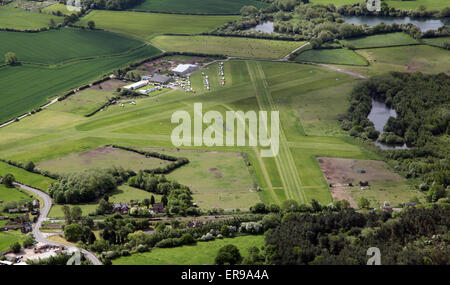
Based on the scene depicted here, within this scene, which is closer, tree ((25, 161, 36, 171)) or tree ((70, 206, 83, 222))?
tree ((70, 206, 83, 222))

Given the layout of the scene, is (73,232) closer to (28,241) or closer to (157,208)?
(28,241)

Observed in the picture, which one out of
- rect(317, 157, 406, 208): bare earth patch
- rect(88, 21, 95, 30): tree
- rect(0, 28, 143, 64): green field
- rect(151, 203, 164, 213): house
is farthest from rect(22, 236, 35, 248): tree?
rect(88, 21, 95, 30): tree

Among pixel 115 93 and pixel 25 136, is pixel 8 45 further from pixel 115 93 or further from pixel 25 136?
pixel 25 136

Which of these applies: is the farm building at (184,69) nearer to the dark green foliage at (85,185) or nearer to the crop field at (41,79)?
the crop field at (41,79)

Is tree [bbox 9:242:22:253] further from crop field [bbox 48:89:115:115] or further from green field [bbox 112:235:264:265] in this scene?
crop field [bbox 48:89:115:115]

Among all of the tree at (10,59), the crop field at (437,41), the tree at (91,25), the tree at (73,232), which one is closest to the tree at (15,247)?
the tree at (73,232)

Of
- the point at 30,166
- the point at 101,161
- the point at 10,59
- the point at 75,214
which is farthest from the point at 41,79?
the point at 75,214
